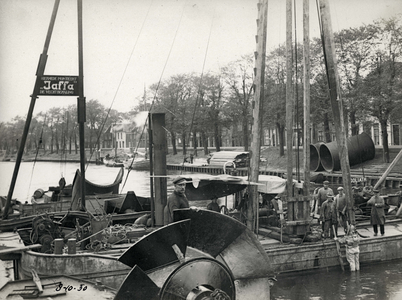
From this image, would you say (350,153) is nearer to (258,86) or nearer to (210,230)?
(258,86)

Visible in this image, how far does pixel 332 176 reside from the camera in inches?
1475

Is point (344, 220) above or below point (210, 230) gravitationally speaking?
below

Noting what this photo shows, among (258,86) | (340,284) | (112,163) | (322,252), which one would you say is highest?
(258,86)

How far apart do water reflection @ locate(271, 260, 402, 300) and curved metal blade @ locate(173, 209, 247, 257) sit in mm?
7376

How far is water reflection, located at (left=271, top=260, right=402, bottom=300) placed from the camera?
12.1 m

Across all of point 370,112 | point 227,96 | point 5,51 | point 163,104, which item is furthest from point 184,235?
point 163,104

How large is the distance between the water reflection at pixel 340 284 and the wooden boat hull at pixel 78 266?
4.55m

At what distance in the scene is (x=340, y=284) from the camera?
41.8ft

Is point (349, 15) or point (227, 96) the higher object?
point (349, 15)

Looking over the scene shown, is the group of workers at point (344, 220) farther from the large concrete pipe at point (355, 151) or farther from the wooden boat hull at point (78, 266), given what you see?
the large concrete pipe at point (355, 151)

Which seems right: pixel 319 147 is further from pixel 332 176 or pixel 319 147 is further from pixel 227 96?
pixel 227 96

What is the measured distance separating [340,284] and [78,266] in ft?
25.0

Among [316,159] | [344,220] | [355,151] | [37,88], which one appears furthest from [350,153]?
[37,88]

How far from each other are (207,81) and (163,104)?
30.9 ft
